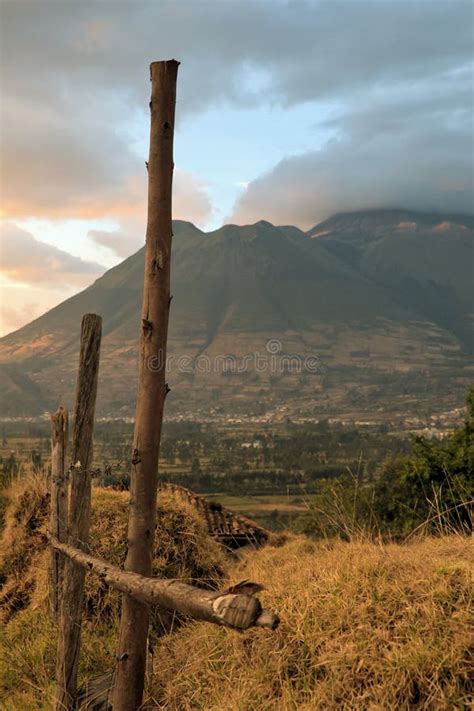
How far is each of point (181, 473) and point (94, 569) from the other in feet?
222

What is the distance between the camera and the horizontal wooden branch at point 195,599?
3.71 meters

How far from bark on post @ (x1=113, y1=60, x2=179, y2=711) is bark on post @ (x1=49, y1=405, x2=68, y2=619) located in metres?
2.27

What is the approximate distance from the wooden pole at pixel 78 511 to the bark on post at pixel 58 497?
1229mm

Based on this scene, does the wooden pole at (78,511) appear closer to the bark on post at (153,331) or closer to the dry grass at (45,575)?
the dry grass at (45,575)

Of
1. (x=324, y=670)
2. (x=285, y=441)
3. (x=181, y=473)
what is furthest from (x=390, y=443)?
(x=324, y=670)

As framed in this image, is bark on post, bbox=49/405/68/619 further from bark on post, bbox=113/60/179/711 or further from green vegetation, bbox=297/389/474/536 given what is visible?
green vegetation, bbox=297/389/474/536

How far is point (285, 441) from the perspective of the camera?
367 feet

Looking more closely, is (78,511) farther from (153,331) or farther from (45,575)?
(45,575)

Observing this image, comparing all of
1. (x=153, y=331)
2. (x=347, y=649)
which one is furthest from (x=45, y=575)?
(x=347, y=649)

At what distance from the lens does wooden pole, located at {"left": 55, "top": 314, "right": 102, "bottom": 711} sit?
19.4 ft

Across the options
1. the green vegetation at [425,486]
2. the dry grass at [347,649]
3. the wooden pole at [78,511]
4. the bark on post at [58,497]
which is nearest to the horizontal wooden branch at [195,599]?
the wooden pole at [78,511]

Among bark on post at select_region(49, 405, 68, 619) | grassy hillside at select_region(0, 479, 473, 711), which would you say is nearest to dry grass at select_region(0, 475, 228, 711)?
grassy hillside at select_region(0, 479, 473, 711)

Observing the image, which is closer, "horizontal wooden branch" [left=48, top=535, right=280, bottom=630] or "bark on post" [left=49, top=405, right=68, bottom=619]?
"horizontal wooden branch" [left=48, top=535, right=280, bottom=630]

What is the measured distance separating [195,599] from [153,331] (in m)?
2.37
